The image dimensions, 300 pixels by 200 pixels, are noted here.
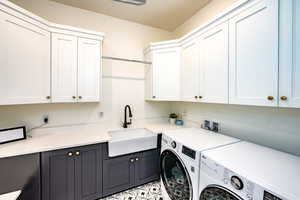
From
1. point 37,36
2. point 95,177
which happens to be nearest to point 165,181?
point 95,177

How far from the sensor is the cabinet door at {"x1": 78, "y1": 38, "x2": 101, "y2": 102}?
1.72 meters

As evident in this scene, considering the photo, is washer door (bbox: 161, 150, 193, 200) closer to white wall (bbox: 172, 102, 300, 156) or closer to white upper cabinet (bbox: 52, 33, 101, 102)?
white wall (bbox: 172, 102, 300, 156)

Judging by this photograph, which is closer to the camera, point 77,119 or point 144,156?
point 144,156

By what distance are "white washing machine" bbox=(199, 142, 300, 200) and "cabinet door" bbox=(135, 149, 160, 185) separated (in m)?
0.93

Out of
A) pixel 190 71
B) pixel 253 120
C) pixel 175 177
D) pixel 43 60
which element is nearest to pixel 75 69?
pixel 43 60

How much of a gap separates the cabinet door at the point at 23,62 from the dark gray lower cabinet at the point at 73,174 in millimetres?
705

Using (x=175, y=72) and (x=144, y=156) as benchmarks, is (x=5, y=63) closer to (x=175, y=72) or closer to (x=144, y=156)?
(x=144, y=156)

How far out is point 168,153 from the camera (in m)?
1.48

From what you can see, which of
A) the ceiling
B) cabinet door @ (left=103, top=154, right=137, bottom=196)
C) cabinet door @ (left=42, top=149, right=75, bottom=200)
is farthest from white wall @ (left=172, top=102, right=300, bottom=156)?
cabinet door @ (left=42, top=149, right=75, bottom=200)

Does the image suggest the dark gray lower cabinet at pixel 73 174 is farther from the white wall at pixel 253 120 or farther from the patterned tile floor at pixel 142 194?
the white wall at pixel 253 120

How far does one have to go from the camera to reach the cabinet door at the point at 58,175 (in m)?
1.32

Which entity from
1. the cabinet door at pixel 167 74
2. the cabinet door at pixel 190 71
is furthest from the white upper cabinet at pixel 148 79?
the cabinet door at pixel 190 71

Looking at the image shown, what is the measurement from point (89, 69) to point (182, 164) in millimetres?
1726

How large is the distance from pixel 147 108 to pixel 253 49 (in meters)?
1.84
